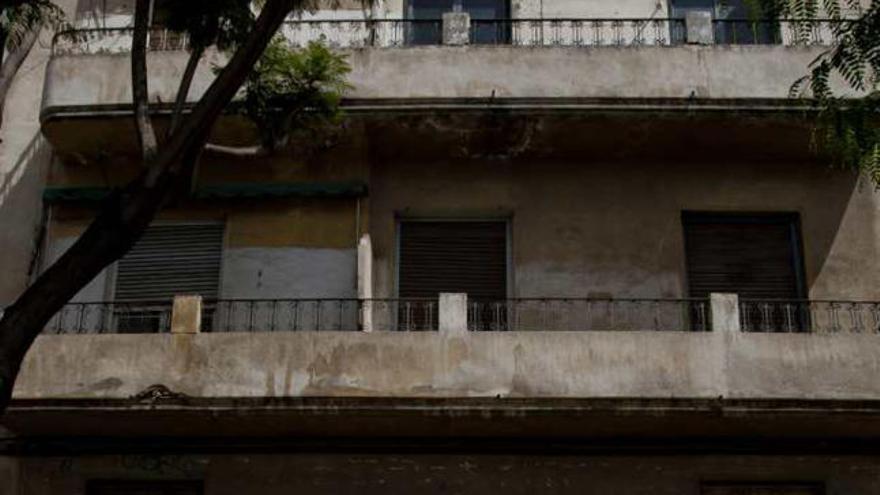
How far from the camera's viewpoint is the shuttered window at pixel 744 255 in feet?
43.2

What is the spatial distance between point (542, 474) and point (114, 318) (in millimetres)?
4782

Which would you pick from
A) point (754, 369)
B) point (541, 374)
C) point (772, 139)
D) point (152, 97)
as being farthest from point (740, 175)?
point (152, 97)

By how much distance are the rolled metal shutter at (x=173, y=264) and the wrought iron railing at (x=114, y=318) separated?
0.16 m

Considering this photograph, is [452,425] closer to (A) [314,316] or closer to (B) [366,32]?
(A) [314,316]

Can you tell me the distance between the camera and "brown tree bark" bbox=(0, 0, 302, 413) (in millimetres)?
7352

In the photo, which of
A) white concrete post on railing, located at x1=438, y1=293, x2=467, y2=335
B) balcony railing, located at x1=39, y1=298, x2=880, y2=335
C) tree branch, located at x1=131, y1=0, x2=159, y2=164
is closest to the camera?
tree branch, located at x1=131, y1=0, x2=159, y2=164

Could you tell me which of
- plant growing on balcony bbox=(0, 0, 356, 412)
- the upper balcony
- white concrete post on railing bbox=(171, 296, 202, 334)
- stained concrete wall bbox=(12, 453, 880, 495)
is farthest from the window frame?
plant growing on balcony bbox=(0, 0, 356, 412)

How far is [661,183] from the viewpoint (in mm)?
13492

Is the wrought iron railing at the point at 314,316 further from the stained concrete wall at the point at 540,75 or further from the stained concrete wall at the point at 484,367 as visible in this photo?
the stained concrete wall at the point at 540,75

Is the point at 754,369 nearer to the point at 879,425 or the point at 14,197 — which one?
the point at 879,425

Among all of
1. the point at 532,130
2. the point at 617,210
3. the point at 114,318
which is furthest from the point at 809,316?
the point at 114,318

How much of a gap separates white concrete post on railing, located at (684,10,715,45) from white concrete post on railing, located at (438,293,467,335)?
3.95m

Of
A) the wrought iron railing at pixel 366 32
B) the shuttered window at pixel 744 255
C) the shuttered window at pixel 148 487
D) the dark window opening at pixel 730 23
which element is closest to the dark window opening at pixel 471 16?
the wrought iron railing at pixel 366 32

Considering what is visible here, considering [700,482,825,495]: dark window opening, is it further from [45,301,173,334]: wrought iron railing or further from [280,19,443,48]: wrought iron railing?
[45,301,173,334]: wrought iron railing
